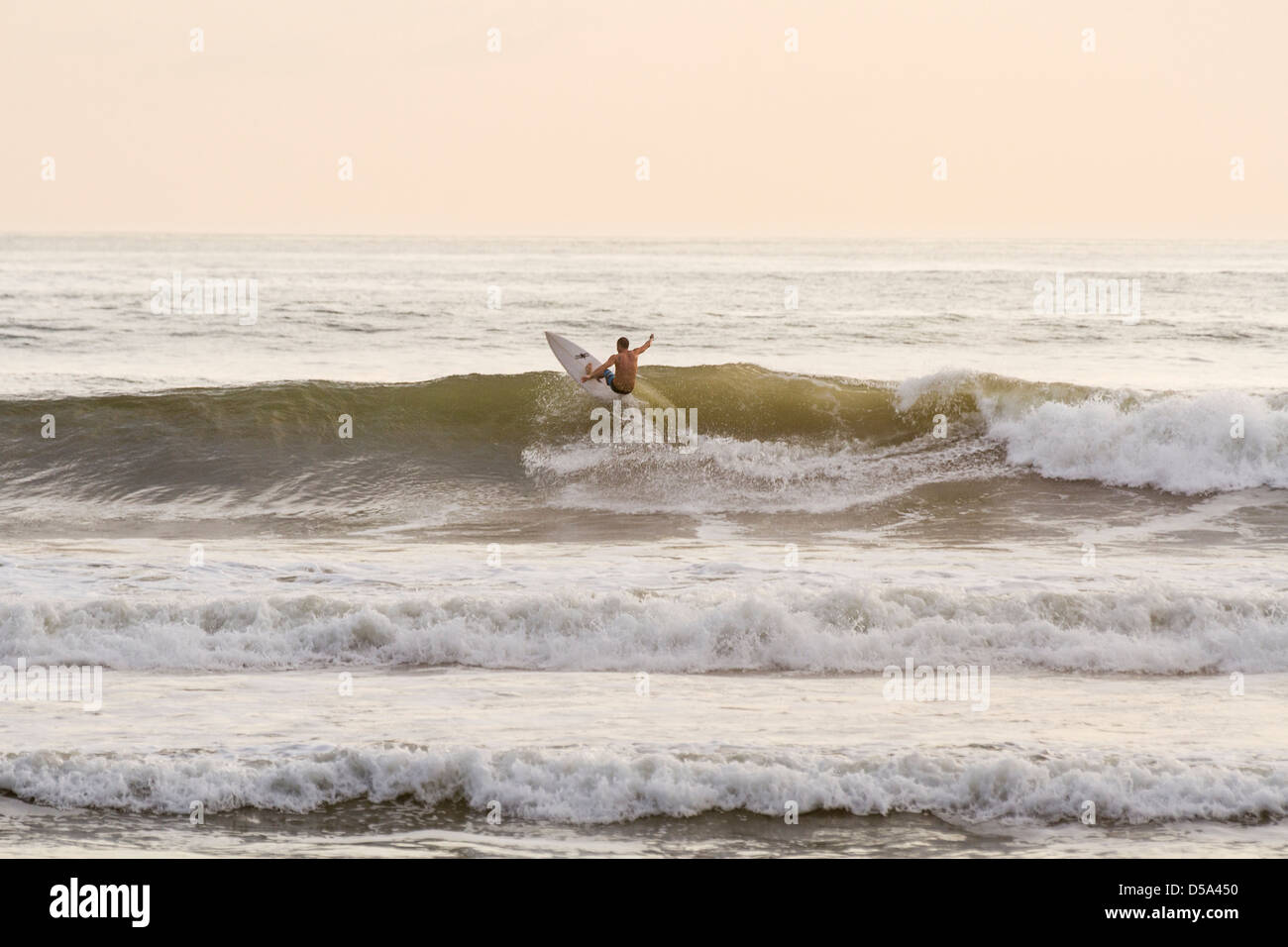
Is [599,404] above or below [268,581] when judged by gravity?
above

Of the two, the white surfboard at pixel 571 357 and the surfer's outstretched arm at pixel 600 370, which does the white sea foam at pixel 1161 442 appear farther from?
the white surfboard at pixel 571 357

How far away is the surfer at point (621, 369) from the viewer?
18.7 metres

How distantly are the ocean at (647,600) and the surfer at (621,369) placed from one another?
842 mm

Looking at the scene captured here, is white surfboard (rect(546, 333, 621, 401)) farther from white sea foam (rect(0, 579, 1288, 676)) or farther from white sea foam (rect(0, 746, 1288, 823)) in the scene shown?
white sea foam (rect(0, 746, 1288, 823))

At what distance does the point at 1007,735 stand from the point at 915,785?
43.9 inches

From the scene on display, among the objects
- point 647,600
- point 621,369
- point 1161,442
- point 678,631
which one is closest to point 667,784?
point 678,631

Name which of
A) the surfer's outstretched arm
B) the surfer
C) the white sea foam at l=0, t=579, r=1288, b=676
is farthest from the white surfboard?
the white sea foam at l=0, t=579, r=1288, b=676

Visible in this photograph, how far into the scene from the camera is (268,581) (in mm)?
11250

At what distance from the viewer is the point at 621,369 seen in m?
18.9

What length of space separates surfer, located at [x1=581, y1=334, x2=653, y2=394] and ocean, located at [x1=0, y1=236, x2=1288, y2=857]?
0.84 metres

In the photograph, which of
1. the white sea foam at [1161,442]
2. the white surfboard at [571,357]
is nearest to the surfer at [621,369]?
the white surfboard at [571,357]

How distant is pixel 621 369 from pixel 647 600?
8.96 metres
